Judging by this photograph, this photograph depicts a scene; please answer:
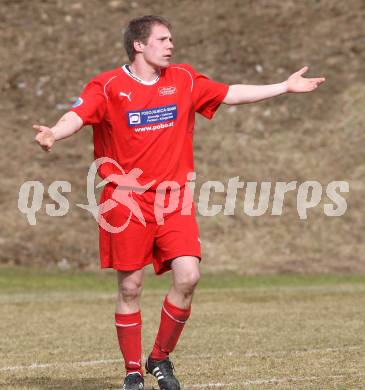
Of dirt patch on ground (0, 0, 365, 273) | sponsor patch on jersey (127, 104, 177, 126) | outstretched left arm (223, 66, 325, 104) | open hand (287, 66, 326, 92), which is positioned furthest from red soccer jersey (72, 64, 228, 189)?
dirt patch on ground (0, 0, 365, 273)

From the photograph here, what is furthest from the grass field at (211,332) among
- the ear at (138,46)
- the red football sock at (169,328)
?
the ear at (138,46)

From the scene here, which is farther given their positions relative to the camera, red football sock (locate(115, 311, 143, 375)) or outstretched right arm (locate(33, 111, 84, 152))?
red football sock (locate(115, 311, 143, 375))

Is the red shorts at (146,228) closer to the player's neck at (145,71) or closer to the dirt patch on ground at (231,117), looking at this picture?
the player's neck at (145,71)

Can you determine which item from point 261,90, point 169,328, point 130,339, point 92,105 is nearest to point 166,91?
point 92,105

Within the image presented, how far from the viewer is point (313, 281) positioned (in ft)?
74.5

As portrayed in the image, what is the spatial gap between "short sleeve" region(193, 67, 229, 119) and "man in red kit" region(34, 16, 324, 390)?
5.0 inches

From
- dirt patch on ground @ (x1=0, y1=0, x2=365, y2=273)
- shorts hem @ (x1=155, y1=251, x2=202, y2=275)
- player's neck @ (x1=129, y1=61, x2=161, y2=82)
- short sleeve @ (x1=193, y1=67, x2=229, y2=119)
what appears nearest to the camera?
shorts hem @ (x1=155, y1=251, x2=202, y2=275)

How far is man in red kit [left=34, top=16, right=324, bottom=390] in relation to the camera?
904cm

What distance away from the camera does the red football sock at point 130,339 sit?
9211 mm

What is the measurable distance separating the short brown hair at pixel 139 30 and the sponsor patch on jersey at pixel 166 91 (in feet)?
1.14

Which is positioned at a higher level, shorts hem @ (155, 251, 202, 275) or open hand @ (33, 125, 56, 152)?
open hand @ (33, 125, 56, 152)

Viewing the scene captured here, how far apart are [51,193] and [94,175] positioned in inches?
44.6

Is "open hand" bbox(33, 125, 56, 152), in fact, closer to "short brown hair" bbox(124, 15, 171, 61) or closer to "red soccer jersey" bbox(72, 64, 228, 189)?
"red soccer jersey" bbox(72, 64, 228, 189)

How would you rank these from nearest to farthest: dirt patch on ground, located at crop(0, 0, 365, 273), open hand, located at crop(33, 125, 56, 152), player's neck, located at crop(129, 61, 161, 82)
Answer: open hand, located at crop(33, 125, 56, 152), player's neck, located at crop(129, 61, 161, 82), dirt patch on ground, located at crop(0, 0, 365, 273)
